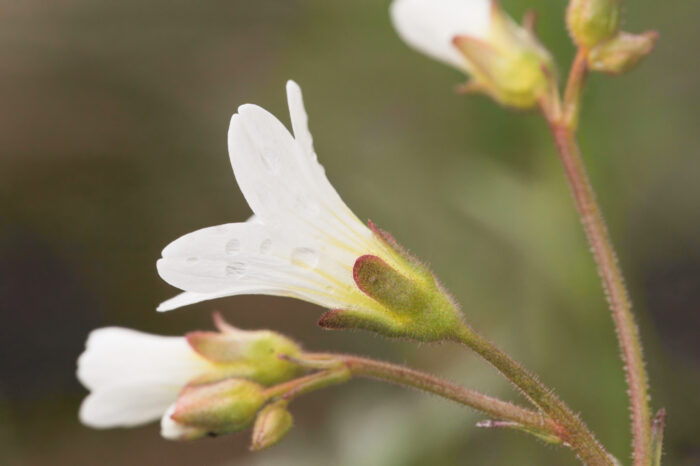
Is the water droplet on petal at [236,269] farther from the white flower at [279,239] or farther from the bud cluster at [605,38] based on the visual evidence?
the bud cluster at [605,38]

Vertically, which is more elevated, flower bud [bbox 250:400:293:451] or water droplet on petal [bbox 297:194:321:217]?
water droplet on petal [bbox 297:194:321:217]

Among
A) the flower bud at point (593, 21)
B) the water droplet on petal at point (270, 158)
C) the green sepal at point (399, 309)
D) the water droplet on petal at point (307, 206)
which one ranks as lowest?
the green sepal at point (399, 309)

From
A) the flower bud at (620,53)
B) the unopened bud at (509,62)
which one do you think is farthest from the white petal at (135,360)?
the flower bud at (620,53)

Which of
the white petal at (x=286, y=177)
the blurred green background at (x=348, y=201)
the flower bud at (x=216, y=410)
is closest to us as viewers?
the white petal at (x=286, y=177)

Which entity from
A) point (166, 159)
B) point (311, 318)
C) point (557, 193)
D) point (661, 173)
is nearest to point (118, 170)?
point (166, 159)

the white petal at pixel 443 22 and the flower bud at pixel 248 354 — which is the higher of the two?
the white petal at pixel 443 22

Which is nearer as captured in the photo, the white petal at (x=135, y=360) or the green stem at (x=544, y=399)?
the green stem at (x=544, y=399)

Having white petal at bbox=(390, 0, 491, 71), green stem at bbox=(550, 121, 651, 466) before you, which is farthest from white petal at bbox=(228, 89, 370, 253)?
white petal at bbox=(390, 0, 491, 71)

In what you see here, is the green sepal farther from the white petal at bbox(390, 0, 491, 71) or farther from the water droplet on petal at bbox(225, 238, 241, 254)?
the white petal at bbox(390, 0, 491, 71)
